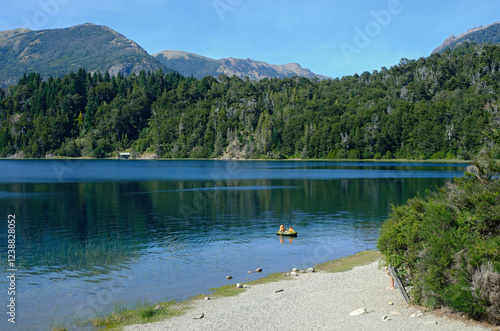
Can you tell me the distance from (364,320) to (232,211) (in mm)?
43738

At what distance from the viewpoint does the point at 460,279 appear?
16.4 m

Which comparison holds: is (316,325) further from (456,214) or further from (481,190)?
(481,190)

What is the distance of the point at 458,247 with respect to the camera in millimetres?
17219

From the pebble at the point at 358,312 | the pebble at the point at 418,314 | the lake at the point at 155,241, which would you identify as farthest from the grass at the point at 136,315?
the pebble at the point at 418,314

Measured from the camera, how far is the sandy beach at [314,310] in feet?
56.2

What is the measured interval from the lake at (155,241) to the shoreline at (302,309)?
9.72 ft

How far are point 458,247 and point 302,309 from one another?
7.99 m

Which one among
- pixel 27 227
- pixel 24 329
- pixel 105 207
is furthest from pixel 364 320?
pixel 105 207

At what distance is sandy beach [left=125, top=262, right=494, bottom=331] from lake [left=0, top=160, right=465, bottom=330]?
4399mm

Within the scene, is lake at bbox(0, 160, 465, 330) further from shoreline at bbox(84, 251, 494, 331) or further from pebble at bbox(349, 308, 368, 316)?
pebble at bbox(349, 308, 368, 316)

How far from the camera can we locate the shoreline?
56.7 ft

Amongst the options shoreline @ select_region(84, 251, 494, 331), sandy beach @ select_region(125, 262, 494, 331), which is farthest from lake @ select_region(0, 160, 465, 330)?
sandy beach @ select_region(125, 262, 494, 331)

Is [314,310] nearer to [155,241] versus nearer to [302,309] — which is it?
[302,309]

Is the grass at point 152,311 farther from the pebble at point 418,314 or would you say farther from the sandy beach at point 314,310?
the pebble at point 418,314
